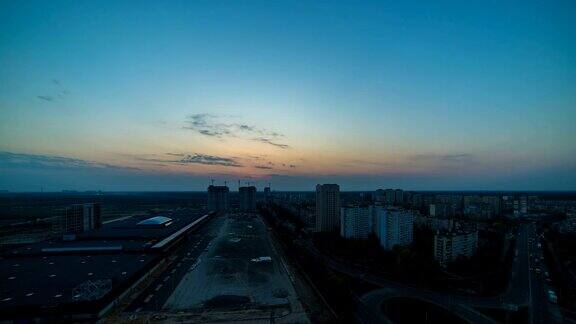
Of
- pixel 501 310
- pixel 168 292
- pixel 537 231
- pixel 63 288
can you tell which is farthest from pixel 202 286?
pixel 537 231

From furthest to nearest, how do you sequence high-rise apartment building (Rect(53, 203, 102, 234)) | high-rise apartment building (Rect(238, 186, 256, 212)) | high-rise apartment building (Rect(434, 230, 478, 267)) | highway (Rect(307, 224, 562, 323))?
high-rise apartment building (Rect(238, 186, 256, 212)) < high-rise apartment building (Rect(53, 203, 102, 234)) < high-rise apartment building (Rect(434, 230, 478, 267)) < highway (Rect(307, 224, 562, 323))

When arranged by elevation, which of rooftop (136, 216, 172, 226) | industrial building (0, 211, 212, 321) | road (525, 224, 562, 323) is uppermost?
rooftop (136, 216, 172, 226)

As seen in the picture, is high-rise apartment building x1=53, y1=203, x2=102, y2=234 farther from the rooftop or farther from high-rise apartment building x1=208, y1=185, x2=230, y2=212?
high-rise apartment building x1=208, y1=185, x2=230, y2=212

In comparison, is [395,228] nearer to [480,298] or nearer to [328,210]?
[480,298]

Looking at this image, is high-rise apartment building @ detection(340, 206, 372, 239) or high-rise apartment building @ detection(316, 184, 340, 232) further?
high-rise apartment building @ detection(316, 184, 340, 232)

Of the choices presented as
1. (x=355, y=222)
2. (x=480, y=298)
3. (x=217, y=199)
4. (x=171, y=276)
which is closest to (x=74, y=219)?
(x=171, y=276)

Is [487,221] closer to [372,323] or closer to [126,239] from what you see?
[372,323]

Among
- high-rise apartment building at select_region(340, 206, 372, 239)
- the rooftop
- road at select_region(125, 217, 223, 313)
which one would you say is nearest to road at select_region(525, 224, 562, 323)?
high-rise apartment building at select_region(340, 206, 372, 239)
